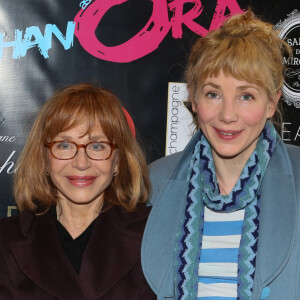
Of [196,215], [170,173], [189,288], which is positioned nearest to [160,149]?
[170,173]

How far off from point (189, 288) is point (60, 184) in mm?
583

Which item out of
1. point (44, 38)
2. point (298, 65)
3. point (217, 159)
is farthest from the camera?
point (298, 65)

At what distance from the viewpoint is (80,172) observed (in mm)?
2033

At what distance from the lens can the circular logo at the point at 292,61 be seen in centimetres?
296

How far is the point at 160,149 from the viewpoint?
2.86 m

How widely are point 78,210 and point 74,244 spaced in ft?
0.42

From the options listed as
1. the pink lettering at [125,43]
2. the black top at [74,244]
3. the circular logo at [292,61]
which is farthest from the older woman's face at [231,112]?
the circular logo at [292,61]

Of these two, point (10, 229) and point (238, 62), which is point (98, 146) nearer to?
point (10, 229)

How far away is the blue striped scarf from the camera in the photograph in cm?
192

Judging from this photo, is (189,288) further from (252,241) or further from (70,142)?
(70,142)

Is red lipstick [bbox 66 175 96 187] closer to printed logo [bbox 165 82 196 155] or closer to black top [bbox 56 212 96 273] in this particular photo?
black top [bbox 56 212 96 273]

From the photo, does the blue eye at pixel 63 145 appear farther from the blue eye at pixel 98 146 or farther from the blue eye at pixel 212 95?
the blue eye at pixel 212 95

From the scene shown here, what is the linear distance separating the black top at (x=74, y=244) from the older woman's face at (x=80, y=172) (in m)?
0.12

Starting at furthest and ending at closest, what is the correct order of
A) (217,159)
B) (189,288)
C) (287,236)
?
(217,159) → (189,288) → (287,236)
